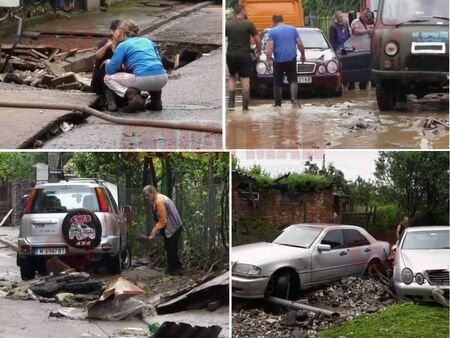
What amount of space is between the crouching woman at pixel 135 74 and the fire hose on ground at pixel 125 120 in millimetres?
295

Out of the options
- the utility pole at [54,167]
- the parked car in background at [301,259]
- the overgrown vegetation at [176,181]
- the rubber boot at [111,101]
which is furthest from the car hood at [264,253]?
the rubber boot at [111,101]

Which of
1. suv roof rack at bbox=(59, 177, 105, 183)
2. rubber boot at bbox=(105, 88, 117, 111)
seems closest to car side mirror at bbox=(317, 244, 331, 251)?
suv roof rack at bbox=(59, 177, 105, 183)

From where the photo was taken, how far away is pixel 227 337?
710 centimetres

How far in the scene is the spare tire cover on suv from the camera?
283 inches

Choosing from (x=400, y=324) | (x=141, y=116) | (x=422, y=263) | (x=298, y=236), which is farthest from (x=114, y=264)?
(x=422, y=263)

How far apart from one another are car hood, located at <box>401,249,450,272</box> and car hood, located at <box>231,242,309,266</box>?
2.42 feet

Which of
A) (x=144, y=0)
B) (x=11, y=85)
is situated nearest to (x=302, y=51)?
(x=11, y=85)

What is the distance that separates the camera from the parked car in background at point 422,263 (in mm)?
7086

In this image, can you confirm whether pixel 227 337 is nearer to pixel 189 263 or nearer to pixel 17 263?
pixel 189 263

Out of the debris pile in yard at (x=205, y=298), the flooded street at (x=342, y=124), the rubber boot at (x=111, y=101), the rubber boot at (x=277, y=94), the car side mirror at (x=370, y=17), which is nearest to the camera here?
the debris pile in yard at (x=205, y=298)

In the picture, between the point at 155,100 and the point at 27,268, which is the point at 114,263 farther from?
the point at 155,100

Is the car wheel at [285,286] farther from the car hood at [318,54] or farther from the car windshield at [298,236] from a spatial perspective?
the car hood at [318,54]

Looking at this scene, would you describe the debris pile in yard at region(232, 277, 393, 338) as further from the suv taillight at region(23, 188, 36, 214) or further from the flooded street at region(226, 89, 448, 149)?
the suv taillight at region(23, 188, 36, 214)

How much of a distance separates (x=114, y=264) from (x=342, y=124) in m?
2.08
